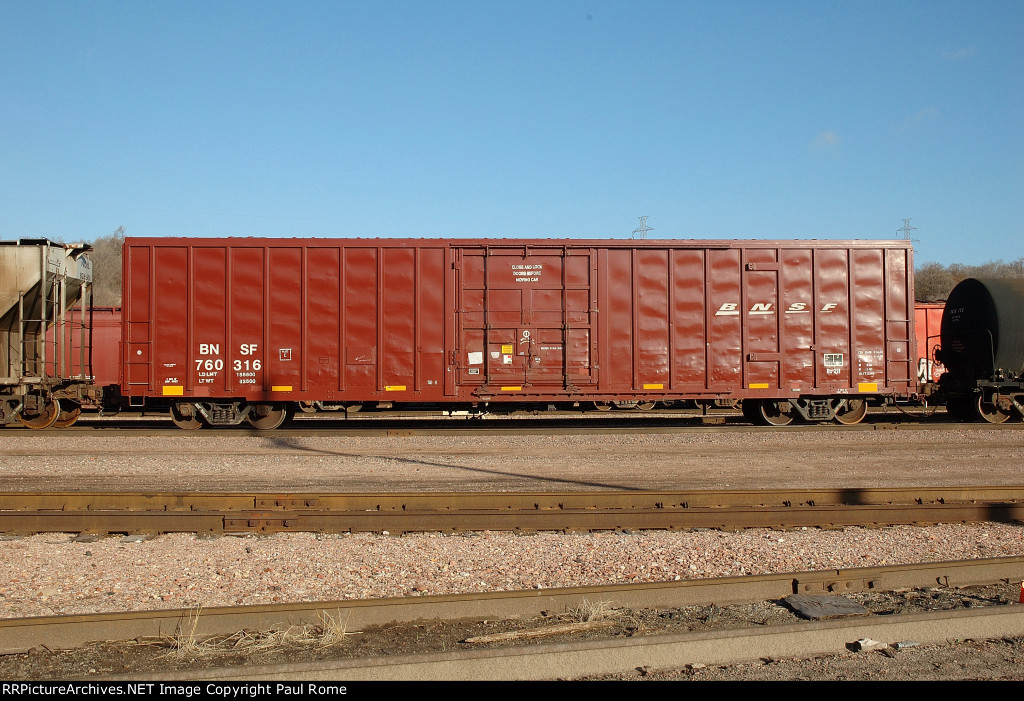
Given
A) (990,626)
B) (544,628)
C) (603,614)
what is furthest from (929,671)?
(544,628)

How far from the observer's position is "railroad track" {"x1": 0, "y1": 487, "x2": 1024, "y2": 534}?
22.6ft

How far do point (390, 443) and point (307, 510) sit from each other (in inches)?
214

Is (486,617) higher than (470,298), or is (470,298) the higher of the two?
(470,298)

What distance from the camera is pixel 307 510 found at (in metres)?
7.30

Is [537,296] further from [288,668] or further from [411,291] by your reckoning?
[288,668]

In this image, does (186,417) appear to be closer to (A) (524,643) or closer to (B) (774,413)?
(B) (774,413)

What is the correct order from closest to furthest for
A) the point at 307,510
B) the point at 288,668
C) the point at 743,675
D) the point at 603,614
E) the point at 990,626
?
the point at 288,668, the point at 743,675, the point at 990,626, the point at 603,614, the point at 307,510

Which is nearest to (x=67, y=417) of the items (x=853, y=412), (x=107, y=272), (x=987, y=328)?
(x=853, y=412)

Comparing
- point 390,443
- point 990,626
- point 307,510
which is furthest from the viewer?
point 390,443

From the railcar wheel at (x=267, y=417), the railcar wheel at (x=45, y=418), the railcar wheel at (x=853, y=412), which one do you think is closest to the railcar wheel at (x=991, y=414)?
the railcar wheel at (x=853, y=412)

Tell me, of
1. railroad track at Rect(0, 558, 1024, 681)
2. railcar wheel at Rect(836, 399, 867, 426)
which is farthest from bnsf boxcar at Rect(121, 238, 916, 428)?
railroad track at Rect(0, 558, 1024, 681)

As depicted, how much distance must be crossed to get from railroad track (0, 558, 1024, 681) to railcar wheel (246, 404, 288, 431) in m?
11.0

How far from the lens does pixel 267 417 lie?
48.8ft

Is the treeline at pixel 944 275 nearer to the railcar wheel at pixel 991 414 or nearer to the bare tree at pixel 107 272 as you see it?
the railcar wheel at pixel 991 414
